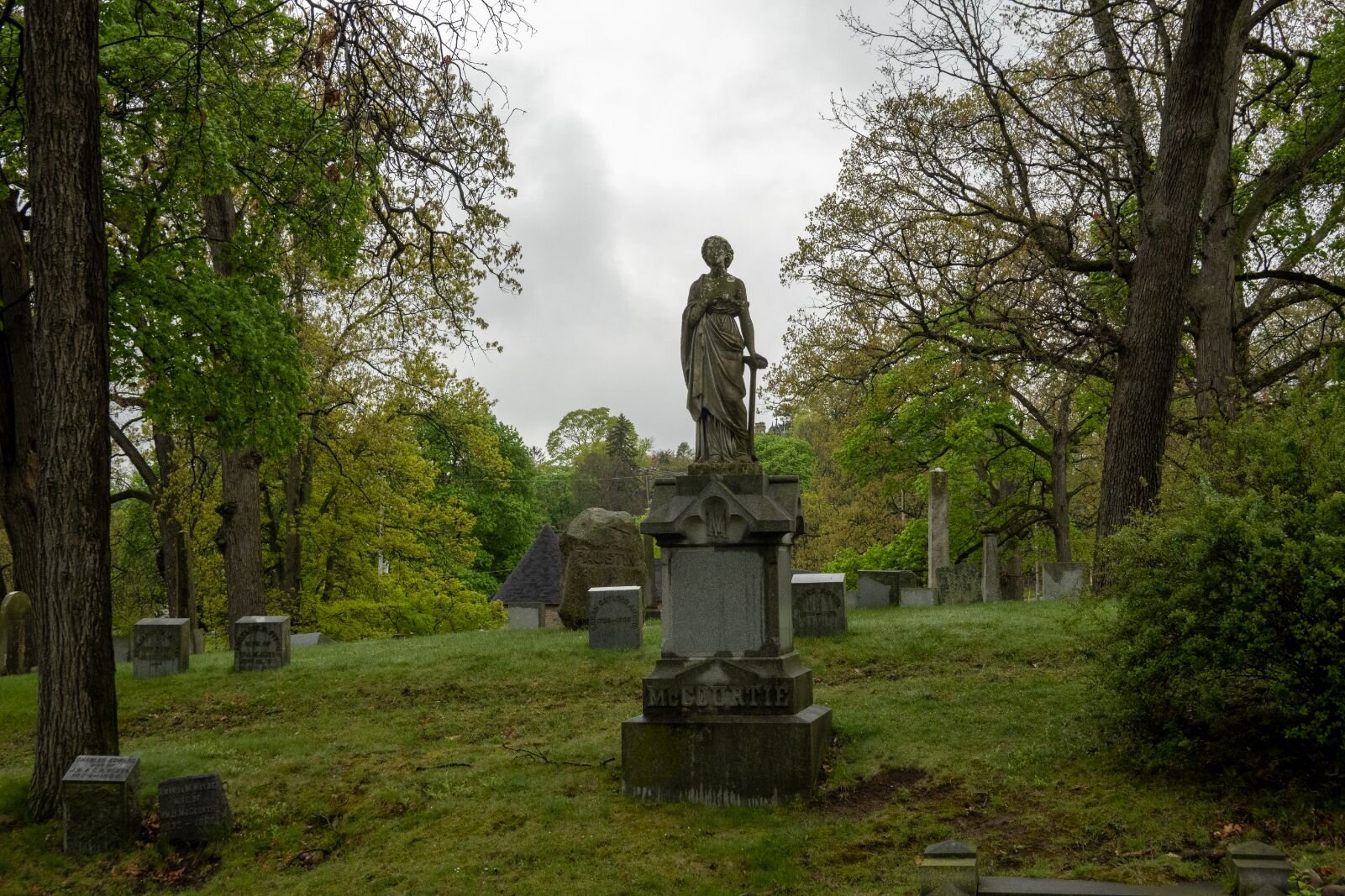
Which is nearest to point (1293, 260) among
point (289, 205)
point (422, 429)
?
point (289, 205)

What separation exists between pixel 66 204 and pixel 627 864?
6.91 m

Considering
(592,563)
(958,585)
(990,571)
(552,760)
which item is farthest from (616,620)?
(990,571)

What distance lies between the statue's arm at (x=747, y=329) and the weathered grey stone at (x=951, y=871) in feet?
16.1

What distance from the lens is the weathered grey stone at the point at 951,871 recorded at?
18.8 feet

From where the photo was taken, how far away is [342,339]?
24.5 metres

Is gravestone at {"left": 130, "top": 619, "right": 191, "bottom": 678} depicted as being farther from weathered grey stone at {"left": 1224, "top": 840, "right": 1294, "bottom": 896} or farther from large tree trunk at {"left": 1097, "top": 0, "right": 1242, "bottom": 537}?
weathered grey stone at {"left": 1224, "top": 840, "right": 1294, "bottom": 896}

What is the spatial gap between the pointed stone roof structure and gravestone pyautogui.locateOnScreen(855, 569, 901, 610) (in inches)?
342

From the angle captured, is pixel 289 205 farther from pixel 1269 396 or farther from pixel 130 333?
pixel 1269 396

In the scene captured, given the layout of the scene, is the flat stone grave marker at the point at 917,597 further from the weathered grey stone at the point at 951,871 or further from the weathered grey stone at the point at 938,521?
the weathered grey stone at the point at 951,871

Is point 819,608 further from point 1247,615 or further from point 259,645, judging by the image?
point 1247,615

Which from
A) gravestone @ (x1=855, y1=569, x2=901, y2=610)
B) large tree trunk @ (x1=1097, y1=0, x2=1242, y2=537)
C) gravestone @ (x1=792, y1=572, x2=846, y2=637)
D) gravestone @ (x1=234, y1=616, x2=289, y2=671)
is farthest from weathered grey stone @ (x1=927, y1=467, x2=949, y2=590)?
→ gravestone @ (x1=234, y1=616, x2=289, y2=671)

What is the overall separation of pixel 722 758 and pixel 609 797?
0.95m

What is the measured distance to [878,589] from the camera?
2086 centimetres

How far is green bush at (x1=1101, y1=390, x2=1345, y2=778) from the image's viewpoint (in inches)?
283
